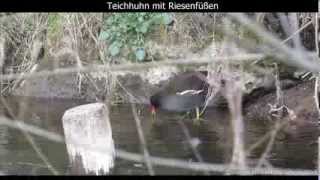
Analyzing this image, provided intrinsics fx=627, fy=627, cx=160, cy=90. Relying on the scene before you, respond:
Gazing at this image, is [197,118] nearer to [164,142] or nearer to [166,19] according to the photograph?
[164,142]

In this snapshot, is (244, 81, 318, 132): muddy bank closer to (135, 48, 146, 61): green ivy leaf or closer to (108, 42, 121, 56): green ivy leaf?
(135, 48, 146, 61): green ivy leaf

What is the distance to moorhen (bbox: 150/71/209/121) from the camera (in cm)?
345

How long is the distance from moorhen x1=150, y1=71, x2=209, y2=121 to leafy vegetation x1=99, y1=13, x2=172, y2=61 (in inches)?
9.9

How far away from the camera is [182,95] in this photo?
138 inches

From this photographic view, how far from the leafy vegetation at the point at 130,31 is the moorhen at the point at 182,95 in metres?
0.25

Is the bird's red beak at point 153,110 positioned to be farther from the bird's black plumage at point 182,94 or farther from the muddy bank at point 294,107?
the muddy bank at point 294,107

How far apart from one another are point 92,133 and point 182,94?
3.60ft

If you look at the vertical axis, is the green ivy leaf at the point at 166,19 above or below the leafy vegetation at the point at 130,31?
above

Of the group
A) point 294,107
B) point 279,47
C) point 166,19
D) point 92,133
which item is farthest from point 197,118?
point 279,47

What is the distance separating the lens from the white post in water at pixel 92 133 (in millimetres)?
2498

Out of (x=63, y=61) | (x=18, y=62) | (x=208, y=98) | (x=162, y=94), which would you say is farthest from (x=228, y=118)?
(x=18, y=62)

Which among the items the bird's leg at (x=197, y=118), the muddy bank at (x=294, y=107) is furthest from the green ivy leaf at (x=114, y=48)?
the muddy bank at (x=294, y=107)

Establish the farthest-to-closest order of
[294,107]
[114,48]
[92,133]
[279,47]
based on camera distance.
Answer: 1. [114,48]
2. [294,107]
3. [92,133]
4. [279,47]

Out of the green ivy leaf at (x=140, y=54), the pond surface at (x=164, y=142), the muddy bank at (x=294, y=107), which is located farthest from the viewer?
the green ivy leaf at (x=140, y=54)
